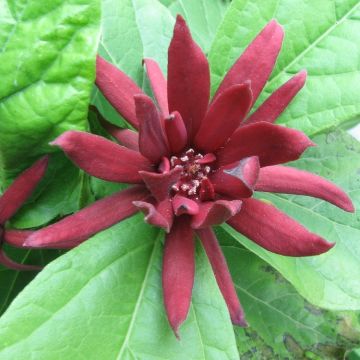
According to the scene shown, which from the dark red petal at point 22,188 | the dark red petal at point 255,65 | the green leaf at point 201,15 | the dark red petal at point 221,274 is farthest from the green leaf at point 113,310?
the green leaf at point 201,15

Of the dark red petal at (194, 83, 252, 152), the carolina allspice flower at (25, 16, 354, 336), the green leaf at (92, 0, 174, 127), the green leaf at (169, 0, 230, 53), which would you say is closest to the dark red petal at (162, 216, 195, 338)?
the carolina allspice flower at (25, 16, 354, 336)

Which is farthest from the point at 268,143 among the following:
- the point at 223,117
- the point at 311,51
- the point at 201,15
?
the point at 201,15

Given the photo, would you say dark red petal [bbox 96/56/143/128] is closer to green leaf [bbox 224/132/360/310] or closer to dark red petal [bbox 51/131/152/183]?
dark red petal [bbox 51/131/152/183]

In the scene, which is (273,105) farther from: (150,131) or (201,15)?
(201,15)

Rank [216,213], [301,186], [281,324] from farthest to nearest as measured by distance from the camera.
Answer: [281,324]
[301,186]
[216,213]

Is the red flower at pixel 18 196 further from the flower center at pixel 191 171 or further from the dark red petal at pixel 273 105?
the dark red petal at pixel 273 105

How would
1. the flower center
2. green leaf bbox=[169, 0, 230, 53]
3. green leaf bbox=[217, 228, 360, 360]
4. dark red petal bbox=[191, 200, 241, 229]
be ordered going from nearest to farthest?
dark red petal bbox=[191, 200, 241, 229], the flower center, green leaf bbox=[217, 228, 360, 360], green leaf bbox=[169, 0, 230, 53]
